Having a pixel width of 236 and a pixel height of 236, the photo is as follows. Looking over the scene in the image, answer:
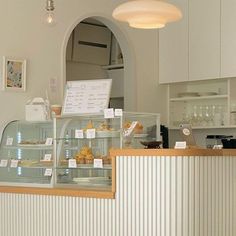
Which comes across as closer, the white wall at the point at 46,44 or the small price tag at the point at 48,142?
the small price tag at the point at 48,142

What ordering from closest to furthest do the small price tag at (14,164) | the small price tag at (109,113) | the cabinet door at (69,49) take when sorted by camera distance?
the small price tag at (109,113) → the small price tag at (14,164) → the cabinet door at (69,49)

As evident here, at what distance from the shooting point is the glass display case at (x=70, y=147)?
4.87m

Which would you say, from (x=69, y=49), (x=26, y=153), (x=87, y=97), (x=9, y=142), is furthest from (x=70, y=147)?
(x=69, y=49)

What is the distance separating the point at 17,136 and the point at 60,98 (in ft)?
2.81

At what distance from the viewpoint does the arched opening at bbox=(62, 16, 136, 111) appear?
729 centimetres

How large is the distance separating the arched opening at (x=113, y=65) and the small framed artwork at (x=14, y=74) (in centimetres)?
147

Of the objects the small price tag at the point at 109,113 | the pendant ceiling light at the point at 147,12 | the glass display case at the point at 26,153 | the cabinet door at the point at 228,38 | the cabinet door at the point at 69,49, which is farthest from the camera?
the cabinet door at the point at 69,49

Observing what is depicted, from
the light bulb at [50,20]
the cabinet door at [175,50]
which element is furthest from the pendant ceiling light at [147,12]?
the cabinet door at [175,50]

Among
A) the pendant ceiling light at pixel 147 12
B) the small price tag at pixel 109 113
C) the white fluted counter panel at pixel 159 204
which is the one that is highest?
the pendant ceiling light at pixel 147 12

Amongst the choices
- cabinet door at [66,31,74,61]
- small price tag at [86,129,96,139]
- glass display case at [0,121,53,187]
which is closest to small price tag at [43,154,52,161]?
glass display case at [0,121,53,187]

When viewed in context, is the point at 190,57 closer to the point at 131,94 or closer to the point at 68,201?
the point at 131,94

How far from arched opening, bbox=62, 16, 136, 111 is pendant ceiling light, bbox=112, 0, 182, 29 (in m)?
2.97

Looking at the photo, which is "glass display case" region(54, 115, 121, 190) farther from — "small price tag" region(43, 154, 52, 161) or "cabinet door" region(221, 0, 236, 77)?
"cabinet door" region(221, 0, 236, 77)

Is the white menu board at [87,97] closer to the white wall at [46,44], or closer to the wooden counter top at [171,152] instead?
the wooden counter top at [171,152]
